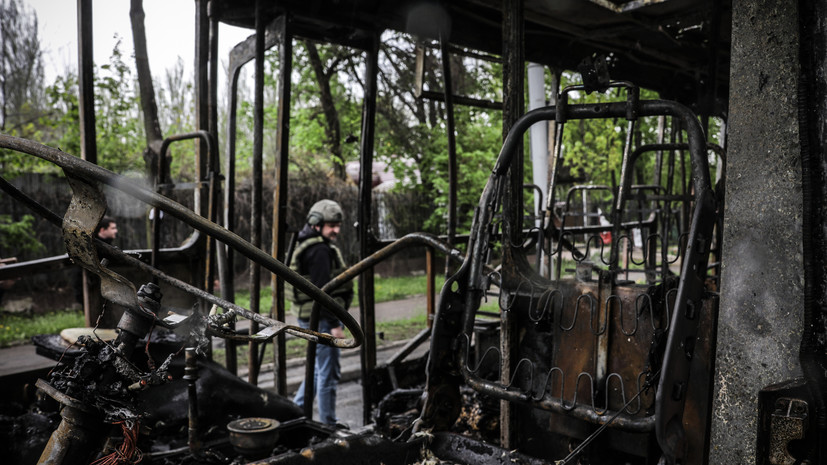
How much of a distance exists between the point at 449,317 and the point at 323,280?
290 cm

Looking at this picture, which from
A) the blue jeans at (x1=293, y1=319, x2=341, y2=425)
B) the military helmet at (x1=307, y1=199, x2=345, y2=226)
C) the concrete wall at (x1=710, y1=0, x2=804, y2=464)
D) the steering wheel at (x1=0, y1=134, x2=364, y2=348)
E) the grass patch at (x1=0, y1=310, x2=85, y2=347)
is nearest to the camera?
the steering wheel at (x1=0, y1=134, x2=364, y2=348)

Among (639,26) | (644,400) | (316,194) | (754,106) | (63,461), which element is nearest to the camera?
(63,461)

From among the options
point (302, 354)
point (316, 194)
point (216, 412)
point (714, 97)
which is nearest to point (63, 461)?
point (216, 412)

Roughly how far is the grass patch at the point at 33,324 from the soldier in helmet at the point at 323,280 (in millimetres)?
5125

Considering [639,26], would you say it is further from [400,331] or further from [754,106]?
[400,331]

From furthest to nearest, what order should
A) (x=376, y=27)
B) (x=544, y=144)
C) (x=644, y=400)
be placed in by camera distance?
(x=544, y=144) < (x=376, y=27) < (x=644, y=400)

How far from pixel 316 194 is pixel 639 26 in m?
9.82

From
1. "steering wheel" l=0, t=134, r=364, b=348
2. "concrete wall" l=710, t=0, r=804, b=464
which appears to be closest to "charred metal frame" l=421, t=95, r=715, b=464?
"concrete wall" l=710, t=0, r=804, b=464

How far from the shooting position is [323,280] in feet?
18.8

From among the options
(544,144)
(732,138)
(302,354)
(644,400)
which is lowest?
(302,354)

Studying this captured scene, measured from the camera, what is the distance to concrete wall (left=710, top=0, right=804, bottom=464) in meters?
1.92

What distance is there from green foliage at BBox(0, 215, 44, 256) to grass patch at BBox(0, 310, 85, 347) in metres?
1.07

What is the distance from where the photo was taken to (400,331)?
9766mm

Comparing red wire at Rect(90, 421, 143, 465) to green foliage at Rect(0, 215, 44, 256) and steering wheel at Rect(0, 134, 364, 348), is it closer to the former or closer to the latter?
steering wheel at Rect(0, 134, 364, 348)
